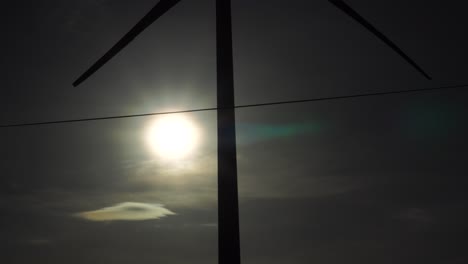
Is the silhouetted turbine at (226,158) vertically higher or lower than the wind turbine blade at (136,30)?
lower

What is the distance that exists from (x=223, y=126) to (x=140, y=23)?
19.6 ft

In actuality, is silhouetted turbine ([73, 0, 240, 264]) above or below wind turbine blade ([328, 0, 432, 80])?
below

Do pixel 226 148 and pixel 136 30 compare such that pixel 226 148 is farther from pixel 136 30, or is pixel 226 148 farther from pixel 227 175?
pixel 136 30

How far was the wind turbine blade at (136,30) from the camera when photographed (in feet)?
62.5

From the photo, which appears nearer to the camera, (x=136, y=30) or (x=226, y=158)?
(x=226, y=158)

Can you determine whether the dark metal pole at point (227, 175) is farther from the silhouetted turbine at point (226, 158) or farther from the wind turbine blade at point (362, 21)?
the wind turbine blade at point (362, 21)

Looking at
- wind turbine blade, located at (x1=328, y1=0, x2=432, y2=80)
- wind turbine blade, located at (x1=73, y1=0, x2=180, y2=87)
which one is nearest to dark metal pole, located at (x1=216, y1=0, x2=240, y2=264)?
wind turbine blade, located at (x1=73, y1=0, x2=180, y2=87)

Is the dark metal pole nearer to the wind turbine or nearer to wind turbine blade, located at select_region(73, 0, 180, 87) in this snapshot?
the wind turbine

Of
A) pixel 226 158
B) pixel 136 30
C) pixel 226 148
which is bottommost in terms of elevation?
pixel 226 158

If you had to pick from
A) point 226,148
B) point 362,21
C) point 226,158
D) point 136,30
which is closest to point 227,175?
point 226,158

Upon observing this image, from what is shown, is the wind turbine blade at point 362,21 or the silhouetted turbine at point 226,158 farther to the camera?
the wind turbine blade at point 362,21

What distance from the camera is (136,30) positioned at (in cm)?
1950

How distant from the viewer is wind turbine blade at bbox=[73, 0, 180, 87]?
62.5 ft

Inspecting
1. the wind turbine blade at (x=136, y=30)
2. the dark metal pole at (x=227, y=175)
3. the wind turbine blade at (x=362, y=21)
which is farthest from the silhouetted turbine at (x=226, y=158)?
the wind turbine blade at (x=362, y=21)
